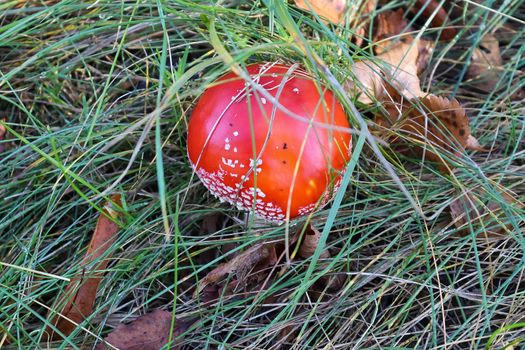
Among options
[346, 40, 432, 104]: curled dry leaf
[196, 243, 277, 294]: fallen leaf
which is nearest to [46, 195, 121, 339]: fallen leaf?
[196, 243, 277, 294]: fallen leaf

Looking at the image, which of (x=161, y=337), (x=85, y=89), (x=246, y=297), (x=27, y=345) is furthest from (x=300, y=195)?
(x=85, y=89)

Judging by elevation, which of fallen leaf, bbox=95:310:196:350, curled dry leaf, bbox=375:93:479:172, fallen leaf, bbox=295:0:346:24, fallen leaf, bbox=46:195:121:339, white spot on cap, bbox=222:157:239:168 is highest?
fallen leaf, bbox=295:0:346:24

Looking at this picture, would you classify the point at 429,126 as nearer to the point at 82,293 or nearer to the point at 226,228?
the point at 226,228

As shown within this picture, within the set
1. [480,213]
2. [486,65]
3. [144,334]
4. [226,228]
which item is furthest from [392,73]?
[144,334]

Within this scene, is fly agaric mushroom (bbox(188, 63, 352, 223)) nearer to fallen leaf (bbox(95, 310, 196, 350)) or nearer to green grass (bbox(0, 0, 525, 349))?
green grass (bbox(0, 0, 525, 349))

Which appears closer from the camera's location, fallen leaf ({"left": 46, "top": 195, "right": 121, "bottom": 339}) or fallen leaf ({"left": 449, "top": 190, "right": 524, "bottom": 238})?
fallen leaf ({"left": 46, "top": 195, "right": 121, "bottom": 339})

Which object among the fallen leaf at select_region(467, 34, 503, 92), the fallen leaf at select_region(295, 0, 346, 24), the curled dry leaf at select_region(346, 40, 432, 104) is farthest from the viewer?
the fallen leaf at select_region(467, 34, 503, 92)
